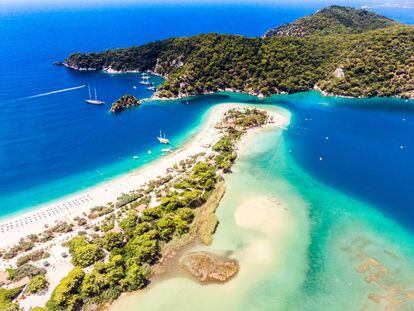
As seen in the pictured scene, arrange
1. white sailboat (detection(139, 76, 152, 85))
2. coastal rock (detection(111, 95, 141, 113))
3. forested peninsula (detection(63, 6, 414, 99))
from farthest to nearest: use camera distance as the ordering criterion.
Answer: white sailboat (detection(139, 76, 152, 85))
forested peninsula (detection(63, 6, 414, 99))
coastal rock (detection(111, 95, 141, 113))

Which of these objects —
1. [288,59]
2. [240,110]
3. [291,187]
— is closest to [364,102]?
[288,59]

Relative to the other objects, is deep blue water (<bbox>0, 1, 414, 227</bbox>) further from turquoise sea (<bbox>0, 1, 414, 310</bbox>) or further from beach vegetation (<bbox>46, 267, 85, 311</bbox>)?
beach vegetation (<bbox>46, 267, 85, 311</bbox>)

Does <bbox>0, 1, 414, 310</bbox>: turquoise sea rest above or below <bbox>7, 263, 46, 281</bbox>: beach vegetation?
above

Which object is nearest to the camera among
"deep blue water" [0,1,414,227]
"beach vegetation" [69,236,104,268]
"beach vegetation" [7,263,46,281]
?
"beach vegetation" [7,263,46,281]

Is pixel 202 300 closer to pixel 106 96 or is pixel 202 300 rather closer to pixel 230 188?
pixel 230 188

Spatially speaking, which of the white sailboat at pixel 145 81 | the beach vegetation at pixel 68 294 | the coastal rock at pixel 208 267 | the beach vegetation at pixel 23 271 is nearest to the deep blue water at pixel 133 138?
the white sailboat at pixel 145 81

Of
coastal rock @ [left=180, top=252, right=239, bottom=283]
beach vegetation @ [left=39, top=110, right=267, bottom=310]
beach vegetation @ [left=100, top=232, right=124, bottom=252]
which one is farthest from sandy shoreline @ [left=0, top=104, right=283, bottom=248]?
coastal rock @ [left=180, top=252, right=239, bottom=283]
